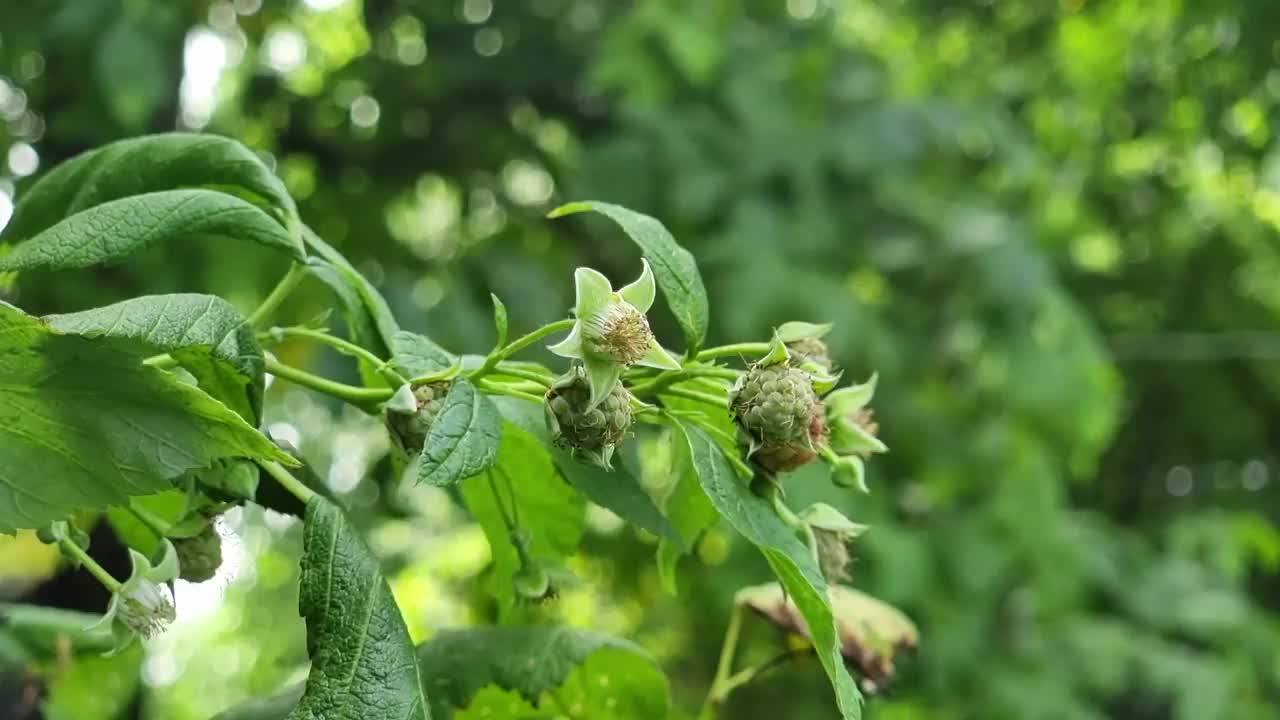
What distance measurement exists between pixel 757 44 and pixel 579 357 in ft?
6.10

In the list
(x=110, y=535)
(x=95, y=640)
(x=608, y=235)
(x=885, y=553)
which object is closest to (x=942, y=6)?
(x=608, y=235)

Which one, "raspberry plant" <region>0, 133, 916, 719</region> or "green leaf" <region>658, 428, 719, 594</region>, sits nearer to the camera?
"raspberry plant" <region>0, 133, 916, 719</region>

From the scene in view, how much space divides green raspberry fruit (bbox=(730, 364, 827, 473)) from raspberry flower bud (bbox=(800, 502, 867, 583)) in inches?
2.7

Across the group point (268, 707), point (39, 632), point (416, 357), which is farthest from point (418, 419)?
point (39, 632)

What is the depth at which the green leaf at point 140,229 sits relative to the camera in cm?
53

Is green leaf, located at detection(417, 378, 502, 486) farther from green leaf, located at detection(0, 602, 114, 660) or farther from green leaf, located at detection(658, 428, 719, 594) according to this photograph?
green leaf, located at detection(0, 602, 114, 660)

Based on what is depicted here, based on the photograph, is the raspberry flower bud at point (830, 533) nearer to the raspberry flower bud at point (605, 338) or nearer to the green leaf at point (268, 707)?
the raspberry flower bud at point (605, 338)

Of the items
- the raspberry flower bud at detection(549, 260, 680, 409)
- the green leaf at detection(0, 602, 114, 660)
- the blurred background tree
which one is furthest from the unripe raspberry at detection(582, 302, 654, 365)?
the blurred background tree

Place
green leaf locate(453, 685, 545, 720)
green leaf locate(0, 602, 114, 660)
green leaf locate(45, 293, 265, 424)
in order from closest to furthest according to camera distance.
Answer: green leaf locate(45, 293, 265, 424) < green leaf locate(453, 685, 545, 720) < green leaf locate(0, 602, 114, 660)

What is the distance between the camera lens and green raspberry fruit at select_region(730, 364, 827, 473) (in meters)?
0.52

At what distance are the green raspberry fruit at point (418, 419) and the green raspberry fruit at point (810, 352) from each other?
0.15 metres

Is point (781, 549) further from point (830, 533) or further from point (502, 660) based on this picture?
point (502, 660)

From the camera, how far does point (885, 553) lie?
204cm

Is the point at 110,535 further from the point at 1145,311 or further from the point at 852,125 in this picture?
the point at 1145,311
